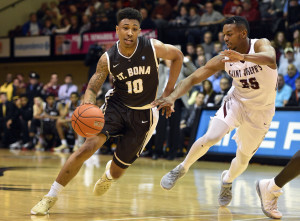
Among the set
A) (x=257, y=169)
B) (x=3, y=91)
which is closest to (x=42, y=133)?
(x=3, y=91)

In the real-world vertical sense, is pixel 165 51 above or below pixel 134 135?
above

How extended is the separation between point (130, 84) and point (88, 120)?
0.74 m

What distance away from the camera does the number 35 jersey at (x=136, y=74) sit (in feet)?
18.2

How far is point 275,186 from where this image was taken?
16.8 feet

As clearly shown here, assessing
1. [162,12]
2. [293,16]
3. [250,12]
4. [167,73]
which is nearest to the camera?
[167,73]

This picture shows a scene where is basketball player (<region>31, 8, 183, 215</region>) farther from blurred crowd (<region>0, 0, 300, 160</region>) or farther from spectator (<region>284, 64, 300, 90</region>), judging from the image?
spectator (<region>284, 64, 300, 90</region>)

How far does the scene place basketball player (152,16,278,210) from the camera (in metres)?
5.41

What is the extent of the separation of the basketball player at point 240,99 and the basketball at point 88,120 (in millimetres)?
592

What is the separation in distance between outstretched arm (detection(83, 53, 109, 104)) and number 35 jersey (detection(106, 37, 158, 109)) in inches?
2.3

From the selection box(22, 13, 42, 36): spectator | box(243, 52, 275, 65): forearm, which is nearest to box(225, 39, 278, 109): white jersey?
box(243, 52, 275, 65): forearm

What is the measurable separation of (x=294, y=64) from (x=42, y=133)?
23.5 feet

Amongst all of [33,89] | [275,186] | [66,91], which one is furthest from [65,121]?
[275,186]

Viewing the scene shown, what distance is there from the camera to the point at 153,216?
193 inches

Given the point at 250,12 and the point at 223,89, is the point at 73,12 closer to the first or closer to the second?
the point at 250,12
